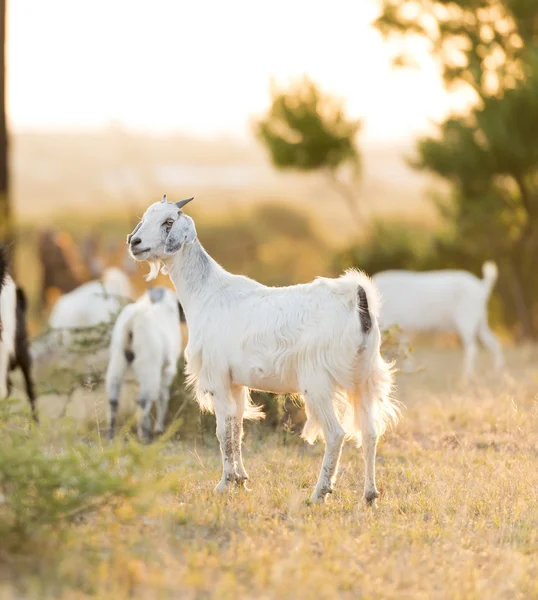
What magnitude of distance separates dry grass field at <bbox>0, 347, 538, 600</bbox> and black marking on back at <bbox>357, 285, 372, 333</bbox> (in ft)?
3.79

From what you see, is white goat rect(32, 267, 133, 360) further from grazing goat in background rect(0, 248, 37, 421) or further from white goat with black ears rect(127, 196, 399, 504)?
white goat with black ears rect(127, 196, 399, 504)

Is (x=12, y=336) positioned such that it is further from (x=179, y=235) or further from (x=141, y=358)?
(x=179, y=235)

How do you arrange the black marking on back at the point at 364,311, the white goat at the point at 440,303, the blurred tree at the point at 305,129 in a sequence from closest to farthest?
the black marking on back at the point at 364,311 < the white goat at the point at 440,303 < the blurred tree at the point at 305,129

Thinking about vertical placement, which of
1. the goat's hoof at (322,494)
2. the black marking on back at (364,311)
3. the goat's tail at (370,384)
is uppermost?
the black marking on back at (364,311)

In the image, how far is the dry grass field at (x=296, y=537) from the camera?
14.8ft

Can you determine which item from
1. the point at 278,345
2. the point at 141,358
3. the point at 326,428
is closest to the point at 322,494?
the point at 326,428

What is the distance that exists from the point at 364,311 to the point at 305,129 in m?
15.6

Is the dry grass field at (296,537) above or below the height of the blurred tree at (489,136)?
below

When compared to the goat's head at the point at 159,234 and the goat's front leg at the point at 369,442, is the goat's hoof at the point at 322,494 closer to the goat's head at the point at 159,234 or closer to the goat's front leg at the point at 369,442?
the goat's front leg at the point at 369,442

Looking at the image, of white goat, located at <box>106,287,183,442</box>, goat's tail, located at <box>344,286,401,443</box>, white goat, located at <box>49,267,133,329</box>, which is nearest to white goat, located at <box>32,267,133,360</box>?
white goat, located at <box>49,267,133,329</box>

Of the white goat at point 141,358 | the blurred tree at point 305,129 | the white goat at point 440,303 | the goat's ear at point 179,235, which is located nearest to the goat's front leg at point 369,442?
the goat's ear at point 179,235

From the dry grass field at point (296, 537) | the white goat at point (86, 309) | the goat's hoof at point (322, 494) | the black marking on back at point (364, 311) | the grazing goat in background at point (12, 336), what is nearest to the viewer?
the dry grass field at point (296, 537)

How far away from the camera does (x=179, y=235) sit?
6.58 m

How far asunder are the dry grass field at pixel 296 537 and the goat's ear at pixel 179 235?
145 centimetres
